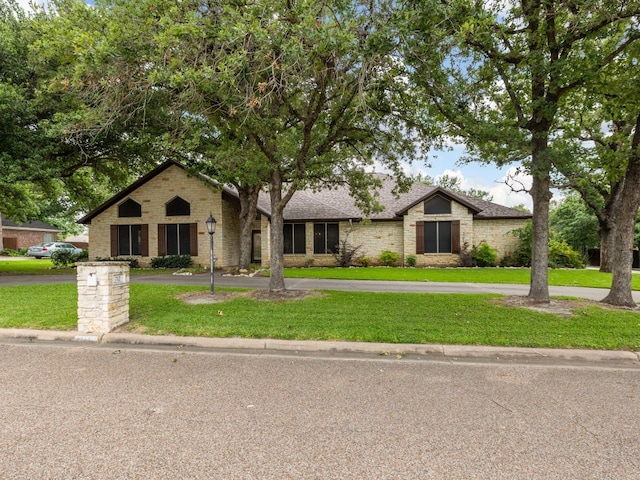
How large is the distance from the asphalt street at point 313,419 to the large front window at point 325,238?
1493 cm

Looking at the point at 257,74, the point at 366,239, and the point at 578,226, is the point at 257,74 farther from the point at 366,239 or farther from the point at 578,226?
the point at 578,226

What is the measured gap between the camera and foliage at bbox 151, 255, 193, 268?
17609 mm

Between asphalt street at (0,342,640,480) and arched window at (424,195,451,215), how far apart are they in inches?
586

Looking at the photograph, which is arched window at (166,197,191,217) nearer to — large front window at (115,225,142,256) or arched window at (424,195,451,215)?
large front window at (115,225,142,256)

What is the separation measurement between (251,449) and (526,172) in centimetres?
847

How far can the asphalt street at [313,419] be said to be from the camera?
2.59 metres

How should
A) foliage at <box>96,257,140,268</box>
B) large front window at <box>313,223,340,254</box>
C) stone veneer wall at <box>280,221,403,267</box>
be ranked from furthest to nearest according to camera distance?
1. large front window at <box>313,223,340,254</box>
2. stone veneer wall at <box>280,221,403,267</box>
3. foliage at <box>96,257,140,268</box>

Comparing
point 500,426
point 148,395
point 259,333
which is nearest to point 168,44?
point 259,333

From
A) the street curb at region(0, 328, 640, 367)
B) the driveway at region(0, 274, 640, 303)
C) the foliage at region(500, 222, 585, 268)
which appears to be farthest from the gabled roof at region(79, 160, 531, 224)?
the street curb at region(0, 328, 640, 367)

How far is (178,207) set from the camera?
60.4 ft

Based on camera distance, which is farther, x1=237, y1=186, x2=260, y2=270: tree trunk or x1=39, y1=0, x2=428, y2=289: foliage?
x1=237, y1=186, x2=260, y2=270: tree trunk

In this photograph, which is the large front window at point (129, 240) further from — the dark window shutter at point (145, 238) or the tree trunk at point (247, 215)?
the tree trunk at point (247, 215)

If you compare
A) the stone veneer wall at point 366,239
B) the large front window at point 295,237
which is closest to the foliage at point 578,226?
the stone veneer wall at point 366,239

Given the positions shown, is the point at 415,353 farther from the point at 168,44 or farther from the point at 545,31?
the point at 545,31
